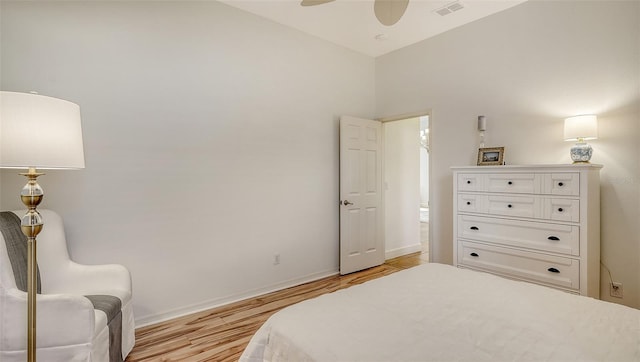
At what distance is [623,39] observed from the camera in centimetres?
254

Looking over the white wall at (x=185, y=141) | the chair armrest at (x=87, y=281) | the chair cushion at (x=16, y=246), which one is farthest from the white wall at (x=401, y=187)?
the chair cushion at (x=16, y=246)

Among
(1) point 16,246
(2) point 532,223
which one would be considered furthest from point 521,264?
(1) point 16,246

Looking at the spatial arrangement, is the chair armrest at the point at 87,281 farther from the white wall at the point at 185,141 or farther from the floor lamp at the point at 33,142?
the floor lamp at the point at 33,142

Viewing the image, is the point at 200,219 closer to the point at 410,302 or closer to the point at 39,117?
the point at 39,117

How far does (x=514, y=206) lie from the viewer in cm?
274

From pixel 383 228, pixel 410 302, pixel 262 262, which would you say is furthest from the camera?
pixel 383 228

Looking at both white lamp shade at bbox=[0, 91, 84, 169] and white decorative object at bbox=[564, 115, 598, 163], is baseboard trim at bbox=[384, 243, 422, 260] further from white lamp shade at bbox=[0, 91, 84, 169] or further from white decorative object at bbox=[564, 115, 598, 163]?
white lamp shade at bbox=[0, 91, 84, 169]

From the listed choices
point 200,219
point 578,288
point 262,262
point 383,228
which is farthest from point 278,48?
point 578,288

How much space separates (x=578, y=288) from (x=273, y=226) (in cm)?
271

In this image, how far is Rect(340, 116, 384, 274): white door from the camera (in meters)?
3.95

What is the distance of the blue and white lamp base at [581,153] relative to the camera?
2.54 m

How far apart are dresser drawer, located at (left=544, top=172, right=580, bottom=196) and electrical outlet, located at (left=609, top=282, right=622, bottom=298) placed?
0.90 meters

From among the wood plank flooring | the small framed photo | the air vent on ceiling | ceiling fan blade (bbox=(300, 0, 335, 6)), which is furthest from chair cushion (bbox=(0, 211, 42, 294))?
the air vent on ceiling

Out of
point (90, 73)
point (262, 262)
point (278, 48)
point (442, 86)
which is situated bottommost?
point (262, 262)
